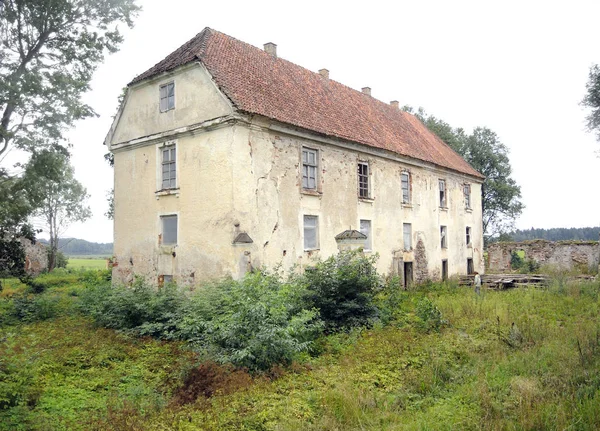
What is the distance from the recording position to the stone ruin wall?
29788mm

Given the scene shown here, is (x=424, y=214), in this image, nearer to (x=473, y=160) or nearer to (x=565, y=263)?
(x=565, y=263)

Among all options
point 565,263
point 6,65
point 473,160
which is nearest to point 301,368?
point 6,65

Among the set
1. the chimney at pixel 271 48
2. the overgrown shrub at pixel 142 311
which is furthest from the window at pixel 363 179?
the overgrown shrub at pixel 142 311

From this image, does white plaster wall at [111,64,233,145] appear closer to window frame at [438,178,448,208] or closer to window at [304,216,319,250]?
window at [304,216,319,250]

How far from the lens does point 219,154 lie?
1405 cm

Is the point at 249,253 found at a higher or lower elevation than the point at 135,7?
lower

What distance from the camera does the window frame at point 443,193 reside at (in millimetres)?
24700

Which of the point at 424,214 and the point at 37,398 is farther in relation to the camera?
the point at 424,214

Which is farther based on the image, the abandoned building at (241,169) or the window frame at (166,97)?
the window frame at (166,97)

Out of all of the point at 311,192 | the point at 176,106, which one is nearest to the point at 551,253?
the point at 311,192

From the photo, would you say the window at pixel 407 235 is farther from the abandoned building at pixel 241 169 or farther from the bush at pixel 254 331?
the bush at pixel 254 331

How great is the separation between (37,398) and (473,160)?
42.6 metres

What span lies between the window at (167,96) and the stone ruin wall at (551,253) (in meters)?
25.3

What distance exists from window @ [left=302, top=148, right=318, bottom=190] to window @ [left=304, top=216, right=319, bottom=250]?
1152 mm
